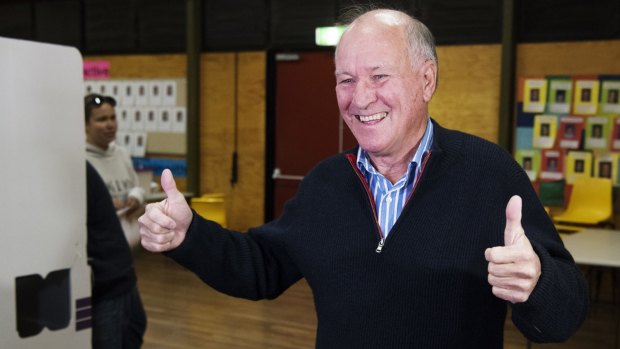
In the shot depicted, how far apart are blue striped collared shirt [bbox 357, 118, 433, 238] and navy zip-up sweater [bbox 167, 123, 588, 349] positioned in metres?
0.03

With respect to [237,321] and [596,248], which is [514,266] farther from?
[237,321]

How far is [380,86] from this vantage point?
1.46 meters

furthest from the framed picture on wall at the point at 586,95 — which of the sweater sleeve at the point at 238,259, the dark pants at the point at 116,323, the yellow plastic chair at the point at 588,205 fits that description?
the sweater sleeve at the point at 238,259

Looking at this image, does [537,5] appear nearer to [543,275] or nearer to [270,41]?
[270,41]

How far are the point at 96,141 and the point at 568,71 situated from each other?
175 inches

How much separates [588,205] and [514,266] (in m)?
5.29

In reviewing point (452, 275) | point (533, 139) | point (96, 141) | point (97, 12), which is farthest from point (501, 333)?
point (97, 12)

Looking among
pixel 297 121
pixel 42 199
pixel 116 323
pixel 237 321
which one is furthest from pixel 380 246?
pixel 297 121

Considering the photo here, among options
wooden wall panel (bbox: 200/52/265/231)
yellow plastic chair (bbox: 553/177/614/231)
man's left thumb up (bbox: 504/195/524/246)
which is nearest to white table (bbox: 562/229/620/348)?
yellow plastic chair (bbox: 553/177/614/231)

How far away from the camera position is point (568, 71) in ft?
20.0

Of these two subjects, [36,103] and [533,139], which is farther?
[533,139]

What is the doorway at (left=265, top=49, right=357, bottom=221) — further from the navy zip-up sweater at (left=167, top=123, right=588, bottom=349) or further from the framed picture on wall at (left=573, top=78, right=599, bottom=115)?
the navy zip-up sweater at (left=167, top=123, right=588, bottom=349)

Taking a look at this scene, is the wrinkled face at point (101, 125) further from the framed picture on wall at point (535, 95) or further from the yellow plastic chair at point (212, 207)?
the framed picture on wall at point (535, 95)

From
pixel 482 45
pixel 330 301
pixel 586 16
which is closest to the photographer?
pixel 330 301
